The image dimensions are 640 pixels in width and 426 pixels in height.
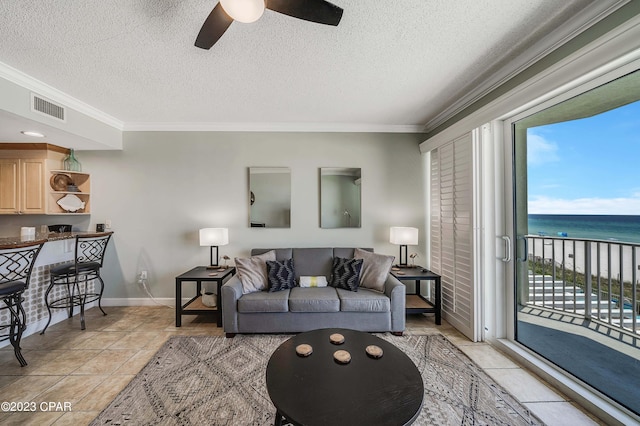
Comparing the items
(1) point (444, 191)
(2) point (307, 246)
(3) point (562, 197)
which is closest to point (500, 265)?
(3) point (562, 197)

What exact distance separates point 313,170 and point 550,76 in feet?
8.41

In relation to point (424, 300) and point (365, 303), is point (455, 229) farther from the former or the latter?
point (365, 303)

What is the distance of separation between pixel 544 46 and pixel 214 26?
2.35 m

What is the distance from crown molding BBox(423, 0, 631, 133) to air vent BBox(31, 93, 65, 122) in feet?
14.5

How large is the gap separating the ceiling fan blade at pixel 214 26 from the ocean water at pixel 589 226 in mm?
2850

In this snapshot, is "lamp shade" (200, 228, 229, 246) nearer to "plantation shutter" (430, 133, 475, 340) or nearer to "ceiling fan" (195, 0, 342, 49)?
"ceiling fan" (195, 0, 342, 49)

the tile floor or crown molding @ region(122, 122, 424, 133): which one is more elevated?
crown molding @ region(122, 122, 424, 133)

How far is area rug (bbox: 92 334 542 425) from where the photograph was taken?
160 centimetres

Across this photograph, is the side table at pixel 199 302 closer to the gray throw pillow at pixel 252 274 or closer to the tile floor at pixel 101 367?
the tile floor at pixel 101 367

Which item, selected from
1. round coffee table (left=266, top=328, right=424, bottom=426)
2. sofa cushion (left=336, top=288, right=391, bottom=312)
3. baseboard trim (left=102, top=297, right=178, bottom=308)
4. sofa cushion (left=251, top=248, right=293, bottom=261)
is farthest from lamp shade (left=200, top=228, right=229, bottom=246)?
round coffee table (left=266, top=328, right=424, bottom=426)

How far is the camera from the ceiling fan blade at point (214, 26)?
1351mm

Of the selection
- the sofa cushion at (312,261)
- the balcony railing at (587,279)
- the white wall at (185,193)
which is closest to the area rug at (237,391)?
the sofa cushion at (312,261)

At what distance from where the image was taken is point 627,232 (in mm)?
1656

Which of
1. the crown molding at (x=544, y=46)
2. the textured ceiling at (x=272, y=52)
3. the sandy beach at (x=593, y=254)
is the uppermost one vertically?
the textured ceiling at (x=272, y=52)
